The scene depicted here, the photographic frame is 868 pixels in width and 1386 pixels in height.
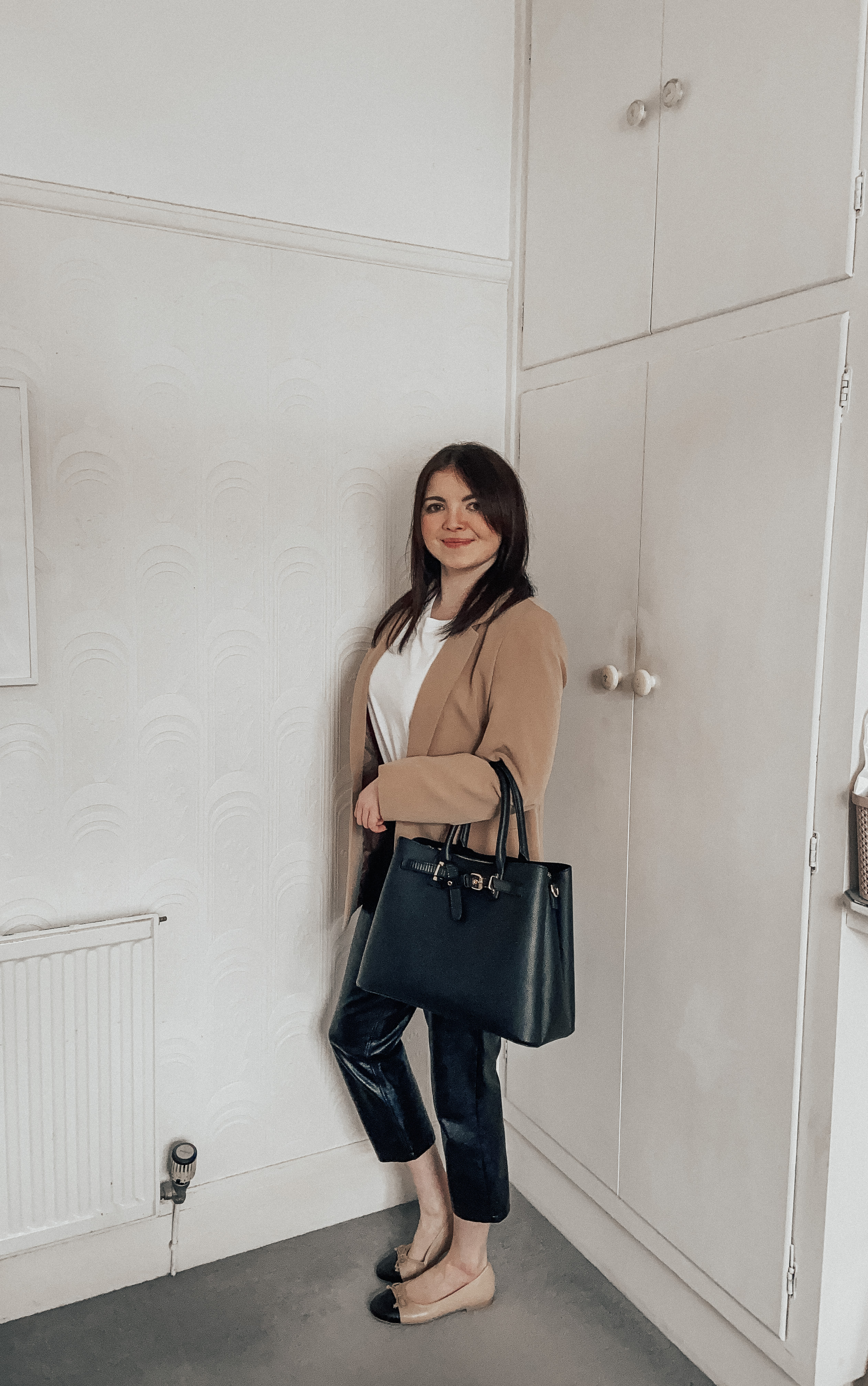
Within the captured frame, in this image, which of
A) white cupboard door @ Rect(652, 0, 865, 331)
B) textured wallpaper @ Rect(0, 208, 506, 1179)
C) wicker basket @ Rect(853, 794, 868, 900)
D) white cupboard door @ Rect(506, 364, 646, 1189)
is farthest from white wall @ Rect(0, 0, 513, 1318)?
wicker basket @ Rect(853, 794, 868, 900)

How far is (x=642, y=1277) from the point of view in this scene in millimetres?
1771

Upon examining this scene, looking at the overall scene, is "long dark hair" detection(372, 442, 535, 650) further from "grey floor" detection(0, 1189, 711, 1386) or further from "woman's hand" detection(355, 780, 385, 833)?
"grey floor" detection(0, 1189, 711, 1386)

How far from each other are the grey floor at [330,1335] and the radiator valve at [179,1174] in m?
0.18

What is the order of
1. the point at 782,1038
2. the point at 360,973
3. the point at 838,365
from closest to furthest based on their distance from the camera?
the point at 838,365, the point at 782,1038, the point at 360,973

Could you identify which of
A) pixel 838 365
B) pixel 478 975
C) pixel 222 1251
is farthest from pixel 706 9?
pixel 222 1251

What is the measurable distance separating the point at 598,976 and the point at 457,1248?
55 cm

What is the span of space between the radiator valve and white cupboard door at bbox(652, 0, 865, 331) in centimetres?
171

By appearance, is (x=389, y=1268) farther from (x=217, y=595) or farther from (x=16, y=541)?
(x=16, y=541)

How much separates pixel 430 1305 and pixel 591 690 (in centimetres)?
115

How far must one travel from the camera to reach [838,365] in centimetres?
132

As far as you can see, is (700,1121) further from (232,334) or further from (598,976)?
(232,334)

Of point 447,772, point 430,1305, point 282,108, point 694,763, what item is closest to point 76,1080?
point 430,1305

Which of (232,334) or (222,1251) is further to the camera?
(222,1251)

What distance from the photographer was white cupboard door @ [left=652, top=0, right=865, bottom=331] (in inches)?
51.4
